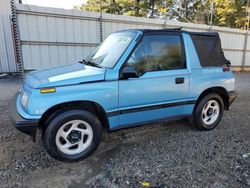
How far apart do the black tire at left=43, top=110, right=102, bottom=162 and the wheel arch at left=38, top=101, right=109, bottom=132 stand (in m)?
0.06

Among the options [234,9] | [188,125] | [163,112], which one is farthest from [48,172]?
[234,9]

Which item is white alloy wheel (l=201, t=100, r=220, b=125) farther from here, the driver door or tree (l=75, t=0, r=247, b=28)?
tree (l=75, t=0, r=247, b=28)

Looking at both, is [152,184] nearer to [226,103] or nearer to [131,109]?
[131,109]

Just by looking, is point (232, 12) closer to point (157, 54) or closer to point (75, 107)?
point (157, 54)

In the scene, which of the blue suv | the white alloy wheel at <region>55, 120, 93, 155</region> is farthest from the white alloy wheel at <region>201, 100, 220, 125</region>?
the white alloy wheel at <region>55, 120, 93, 155</region>

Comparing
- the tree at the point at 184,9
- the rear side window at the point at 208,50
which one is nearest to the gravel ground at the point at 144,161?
the rear side window at the point at 208,50

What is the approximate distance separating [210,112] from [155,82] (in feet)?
5.16

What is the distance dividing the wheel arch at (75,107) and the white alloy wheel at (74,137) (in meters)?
0.20

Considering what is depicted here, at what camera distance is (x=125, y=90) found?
3.11 m

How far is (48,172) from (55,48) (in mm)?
6301

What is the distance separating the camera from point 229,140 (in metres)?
3.71

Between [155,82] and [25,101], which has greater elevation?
[155,82]

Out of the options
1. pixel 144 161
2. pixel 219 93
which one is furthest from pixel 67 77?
pixel 219 93

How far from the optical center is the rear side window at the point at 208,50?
12.6ft
